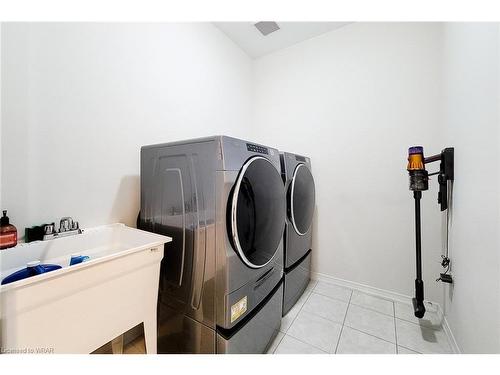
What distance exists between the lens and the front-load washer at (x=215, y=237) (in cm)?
95

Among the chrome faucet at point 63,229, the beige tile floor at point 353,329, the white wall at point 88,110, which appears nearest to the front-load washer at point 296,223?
the beige tile floor at point 353,329

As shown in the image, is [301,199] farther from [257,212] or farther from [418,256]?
[418,256]

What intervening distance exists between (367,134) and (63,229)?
2378 millimetres

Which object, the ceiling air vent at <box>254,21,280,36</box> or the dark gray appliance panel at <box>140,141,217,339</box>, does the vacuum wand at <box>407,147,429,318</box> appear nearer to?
the dark gray appliance panel at <box>140,141,217,339</box>

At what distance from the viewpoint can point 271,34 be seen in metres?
2.15

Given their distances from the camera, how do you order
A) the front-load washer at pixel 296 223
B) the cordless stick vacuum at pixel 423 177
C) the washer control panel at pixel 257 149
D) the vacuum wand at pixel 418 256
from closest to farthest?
the washer control panel at pixel 257 149 < the cordless stick vacuum at pixel 423 177 < the vacuum wand at pixel 418 256 < the front-load washer at pixel 296 223

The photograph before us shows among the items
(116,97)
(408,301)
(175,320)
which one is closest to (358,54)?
(116,97)

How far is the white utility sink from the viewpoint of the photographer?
594mm

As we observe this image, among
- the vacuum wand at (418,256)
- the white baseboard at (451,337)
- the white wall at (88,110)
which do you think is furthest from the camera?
the vacuum wand at (418,256)

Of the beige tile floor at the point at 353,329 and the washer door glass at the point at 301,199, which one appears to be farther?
the washer door glass at the point at 301,199

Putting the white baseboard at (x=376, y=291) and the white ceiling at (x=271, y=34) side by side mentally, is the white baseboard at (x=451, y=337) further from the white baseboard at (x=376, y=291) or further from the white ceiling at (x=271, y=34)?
the white ceiling at (x=271, y=34)

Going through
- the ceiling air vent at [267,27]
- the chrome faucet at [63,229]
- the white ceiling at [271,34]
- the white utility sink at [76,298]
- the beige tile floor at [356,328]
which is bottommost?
the beige tile floor at [356,328]

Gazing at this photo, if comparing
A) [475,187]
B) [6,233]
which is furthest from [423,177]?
[6,233]

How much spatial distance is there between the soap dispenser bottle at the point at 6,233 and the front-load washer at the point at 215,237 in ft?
1.80
